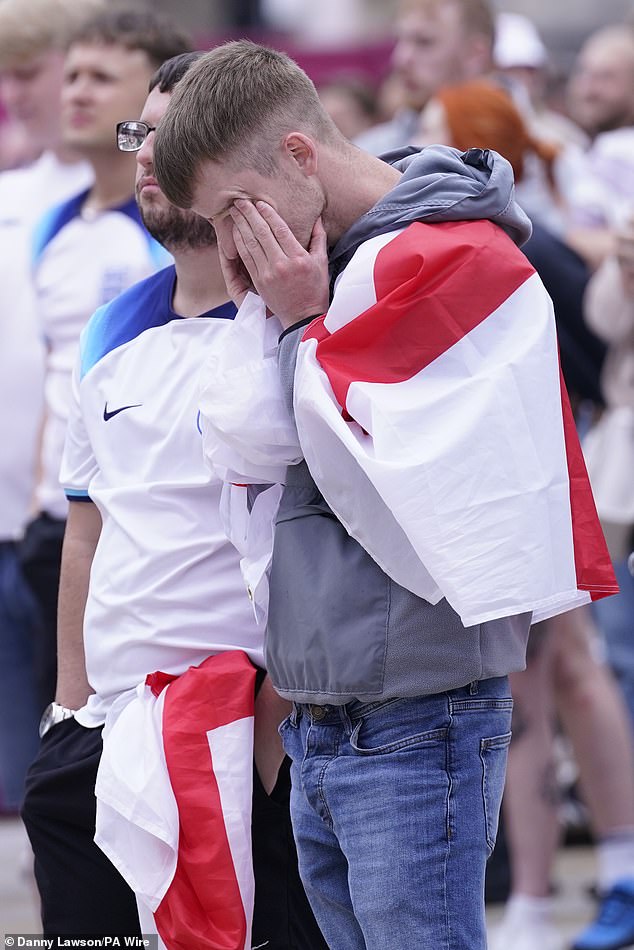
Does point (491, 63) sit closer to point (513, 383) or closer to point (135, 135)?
point (135, 135)

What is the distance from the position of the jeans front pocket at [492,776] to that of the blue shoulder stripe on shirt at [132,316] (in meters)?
0.91

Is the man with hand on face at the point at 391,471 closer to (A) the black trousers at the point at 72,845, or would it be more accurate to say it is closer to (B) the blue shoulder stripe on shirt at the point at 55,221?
(A) the black trousers at the point at 72,845

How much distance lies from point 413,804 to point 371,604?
292 mm

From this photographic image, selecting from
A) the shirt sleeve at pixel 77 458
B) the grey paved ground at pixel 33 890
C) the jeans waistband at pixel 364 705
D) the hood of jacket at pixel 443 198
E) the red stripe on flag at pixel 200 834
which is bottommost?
the grey paved ground at pixel 33 890

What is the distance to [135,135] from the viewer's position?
8.89ft

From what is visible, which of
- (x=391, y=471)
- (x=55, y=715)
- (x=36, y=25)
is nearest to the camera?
(x=391, y=471)

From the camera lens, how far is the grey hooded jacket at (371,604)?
2182 mm

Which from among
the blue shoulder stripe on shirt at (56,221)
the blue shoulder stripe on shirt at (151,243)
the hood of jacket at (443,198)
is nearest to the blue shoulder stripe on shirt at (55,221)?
the blue shoulder stripe on shirt at (56,221)

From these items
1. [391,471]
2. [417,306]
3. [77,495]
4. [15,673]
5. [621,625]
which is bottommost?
[15,673]

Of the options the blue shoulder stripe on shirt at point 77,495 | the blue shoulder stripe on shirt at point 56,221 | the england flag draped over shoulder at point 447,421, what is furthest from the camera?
the blue shoulder stripe on shirt at point 56,221

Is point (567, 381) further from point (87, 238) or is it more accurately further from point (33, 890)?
point (33, 890)

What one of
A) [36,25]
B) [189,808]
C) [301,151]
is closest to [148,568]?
[189,808]

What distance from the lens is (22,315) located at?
4.32 metres

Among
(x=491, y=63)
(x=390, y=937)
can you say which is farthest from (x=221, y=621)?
(x=491, y=63)
